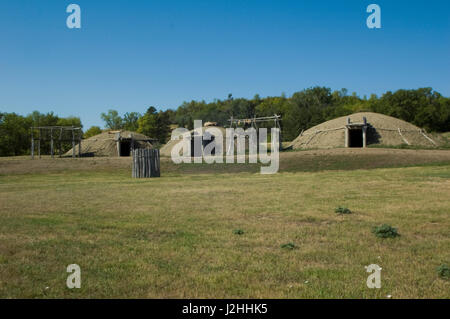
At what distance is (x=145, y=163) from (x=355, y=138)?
2926 centimetres

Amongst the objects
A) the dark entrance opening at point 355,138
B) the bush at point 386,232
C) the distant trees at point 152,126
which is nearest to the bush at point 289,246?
the bush at point 386,232

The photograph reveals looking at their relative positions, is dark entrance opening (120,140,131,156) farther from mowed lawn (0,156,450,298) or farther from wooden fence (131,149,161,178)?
mowed lawn (0,156,450,298)

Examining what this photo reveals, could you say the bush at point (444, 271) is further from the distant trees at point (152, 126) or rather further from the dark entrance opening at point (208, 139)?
the distant trees at point (152, 126)

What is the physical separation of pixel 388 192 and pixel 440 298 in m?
9.79

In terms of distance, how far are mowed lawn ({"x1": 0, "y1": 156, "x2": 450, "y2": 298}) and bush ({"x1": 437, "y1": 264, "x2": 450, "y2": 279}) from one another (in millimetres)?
112

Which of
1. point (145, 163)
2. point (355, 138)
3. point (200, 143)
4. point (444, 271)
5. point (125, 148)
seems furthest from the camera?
point (125, 148)

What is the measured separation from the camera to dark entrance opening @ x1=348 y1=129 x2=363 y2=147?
4453 cm

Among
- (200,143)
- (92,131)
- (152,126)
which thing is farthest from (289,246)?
(92,131)

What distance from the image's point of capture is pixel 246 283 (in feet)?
17.1

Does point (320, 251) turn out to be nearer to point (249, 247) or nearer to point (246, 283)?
point (249, 247)

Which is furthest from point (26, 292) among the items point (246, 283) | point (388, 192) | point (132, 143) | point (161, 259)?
point (132, 143)

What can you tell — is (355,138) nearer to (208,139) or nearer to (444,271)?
(208,139)

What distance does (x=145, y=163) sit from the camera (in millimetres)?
25547

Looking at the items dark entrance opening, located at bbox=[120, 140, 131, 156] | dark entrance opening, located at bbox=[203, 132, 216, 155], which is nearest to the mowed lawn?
dark entrance opening, located at bbox=[203, 132, 216, 155]
